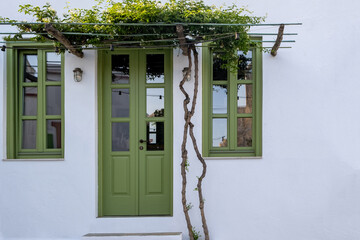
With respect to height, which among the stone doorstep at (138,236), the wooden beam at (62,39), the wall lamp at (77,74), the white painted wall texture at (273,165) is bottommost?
the stone doorstep at (138,236)

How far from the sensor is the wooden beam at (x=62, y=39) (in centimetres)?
294

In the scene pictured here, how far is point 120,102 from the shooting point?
391 centimetres

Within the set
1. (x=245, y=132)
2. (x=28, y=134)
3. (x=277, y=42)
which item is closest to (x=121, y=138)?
(x=28, y=134)

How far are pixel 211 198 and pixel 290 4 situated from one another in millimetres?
3021

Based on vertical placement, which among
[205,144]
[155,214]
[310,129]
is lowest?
[155,214]

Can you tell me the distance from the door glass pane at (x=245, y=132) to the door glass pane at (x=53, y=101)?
8.90 feet

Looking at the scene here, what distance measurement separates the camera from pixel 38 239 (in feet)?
12.1

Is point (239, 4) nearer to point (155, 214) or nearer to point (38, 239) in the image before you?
point (155, 214)

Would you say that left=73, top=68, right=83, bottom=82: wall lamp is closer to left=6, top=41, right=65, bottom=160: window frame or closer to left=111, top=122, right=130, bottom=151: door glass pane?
left=6, top=41, right=65, bottom=160: window frame

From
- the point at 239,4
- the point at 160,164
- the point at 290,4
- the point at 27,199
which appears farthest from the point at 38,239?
the point at 290,4

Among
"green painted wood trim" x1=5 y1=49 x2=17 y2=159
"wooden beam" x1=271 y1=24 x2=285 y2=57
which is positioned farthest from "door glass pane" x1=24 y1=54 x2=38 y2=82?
"wooden beam" x1=271 y1=24 x2=285 y2=57

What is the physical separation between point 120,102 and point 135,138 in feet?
1.95

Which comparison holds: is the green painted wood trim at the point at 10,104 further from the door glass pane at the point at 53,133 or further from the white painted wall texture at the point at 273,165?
the door glass pane at the point at 53,133

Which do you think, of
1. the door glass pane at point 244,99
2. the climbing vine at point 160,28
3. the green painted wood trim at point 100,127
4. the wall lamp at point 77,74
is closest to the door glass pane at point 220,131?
the door glass pane at point 244,99
